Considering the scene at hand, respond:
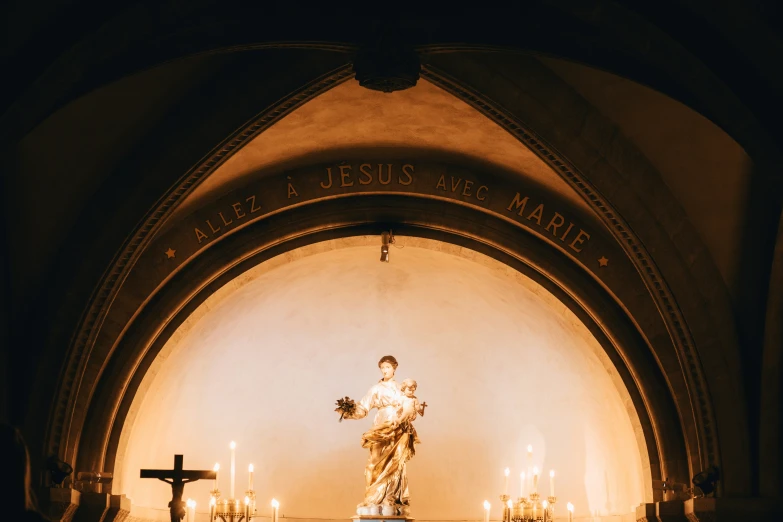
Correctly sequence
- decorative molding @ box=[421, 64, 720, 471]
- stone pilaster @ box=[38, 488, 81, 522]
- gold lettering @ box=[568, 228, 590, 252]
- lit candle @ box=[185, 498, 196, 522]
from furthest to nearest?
1. gold lettering @ box=[568, 228, 590, 252]
2. lit candle @ box=[185, 498, 196, 522]
3. decorative molding @ box=[421, 64, 720, 471]
4. stone pilaster @ box=[38, 488, 81, 522]

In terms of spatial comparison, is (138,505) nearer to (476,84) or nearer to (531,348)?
(531,348)

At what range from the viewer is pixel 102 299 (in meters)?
12.6

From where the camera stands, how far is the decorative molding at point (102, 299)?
40.4 ft

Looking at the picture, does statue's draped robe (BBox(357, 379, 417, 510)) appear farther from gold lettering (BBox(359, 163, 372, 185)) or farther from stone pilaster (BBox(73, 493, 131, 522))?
stone pilaster (BBox(73, 493, 131, 522))

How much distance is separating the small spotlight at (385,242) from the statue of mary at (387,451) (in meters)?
1.59

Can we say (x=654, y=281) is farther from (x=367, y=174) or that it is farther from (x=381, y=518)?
(x=381, y=518)

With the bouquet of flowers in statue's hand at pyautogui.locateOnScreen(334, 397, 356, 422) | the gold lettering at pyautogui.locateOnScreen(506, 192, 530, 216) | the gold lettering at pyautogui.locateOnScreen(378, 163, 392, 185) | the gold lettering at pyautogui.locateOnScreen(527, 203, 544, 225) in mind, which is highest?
the gold lettering at pyautogui.locateOnScreen(378, 163, 392, 185)

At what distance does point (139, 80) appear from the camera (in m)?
11.2

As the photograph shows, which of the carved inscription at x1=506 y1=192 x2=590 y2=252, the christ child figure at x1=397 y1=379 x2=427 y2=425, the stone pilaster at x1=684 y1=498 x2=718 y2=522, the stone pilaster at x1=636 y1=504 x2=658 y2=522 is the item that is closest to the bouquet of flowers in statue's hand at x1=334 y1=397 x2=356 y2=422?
the christ child figure at x1=397 y1=379 x2=427 y2=425

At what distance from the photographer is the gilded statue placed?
546 inches

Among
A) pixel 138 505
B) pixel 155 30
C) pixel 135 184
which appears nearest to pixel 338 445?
pixel 138 505

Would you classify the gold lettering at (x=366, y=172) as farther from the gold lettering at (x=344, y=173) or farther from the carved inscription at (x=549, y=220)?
the carved inscription at (x=549, y=220)

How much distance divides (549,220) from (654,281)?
1.61 meters

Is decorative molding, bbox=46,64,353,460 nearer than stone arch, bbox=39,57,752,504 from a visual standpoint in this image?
No
